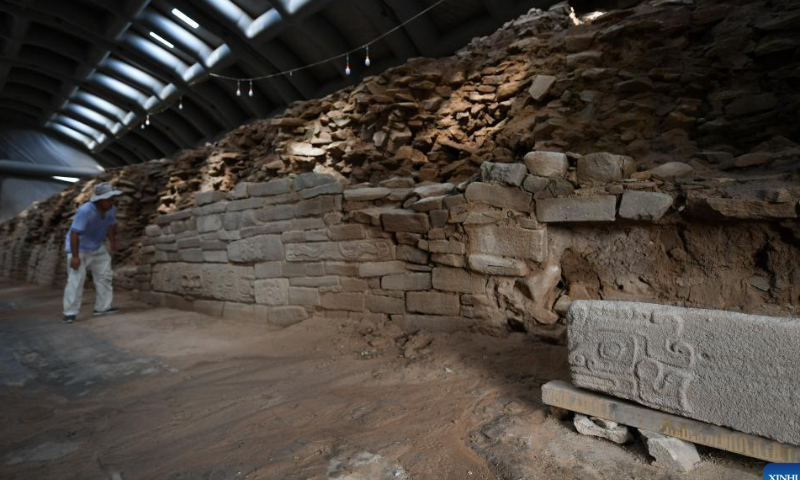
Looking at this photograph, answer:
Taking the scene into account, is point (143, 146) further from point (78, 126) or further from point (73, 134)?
point (73, 134)

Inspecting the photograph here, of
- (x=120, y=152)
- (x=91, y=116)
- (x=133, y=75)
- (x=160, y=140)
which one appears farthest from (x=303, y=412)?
(x=120, y=152)

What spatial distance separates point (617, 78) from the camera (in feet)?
14.6

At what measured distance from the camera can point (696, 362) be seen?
5.28ft

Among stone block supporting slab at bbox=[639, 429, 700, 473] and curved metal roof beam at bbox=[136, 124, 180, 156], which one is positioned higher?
curved metal roof beam at bbox=[136, 124, 180, 156]

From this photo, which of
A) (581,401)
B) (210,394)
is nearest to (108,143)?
(210,394)

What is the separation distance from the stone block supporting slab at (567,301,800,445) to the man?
6.32 m

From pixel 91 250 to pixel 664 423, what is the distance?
22.7ft

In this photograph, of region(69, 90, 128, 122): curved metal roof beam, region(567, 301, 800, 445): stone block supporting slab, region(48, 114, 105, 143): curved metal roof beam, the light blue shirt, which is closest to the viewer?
region(567, 301, 800, 445): stone block supporting slab

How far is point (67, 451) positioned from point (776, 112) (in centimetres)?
618

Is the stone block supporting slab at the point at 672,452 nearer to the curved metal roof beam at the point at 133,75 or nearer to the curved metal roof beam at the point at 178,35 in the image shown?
the curved metal roof beam at the point at 178,35

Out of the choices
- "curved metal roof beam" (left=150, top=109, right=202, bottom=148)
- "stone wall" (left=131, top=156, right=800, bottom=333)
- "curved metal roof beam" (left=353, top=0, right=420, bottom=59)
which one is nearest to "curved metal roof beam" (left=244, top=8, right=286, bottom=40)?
"curved metal roof beam" (left=353, top=0, right=420, bottom=59)

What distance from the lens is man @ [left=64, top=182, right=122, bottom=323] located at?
17.1ft

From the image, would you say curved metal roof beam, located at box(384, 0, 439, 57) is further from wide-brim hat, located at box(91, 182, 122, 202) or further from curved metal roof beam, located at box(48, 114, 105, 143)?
curved metal roof beam, located at box(48, 114, 105, 143)

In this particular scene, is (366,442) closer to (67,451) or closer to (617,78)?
(67,451)
